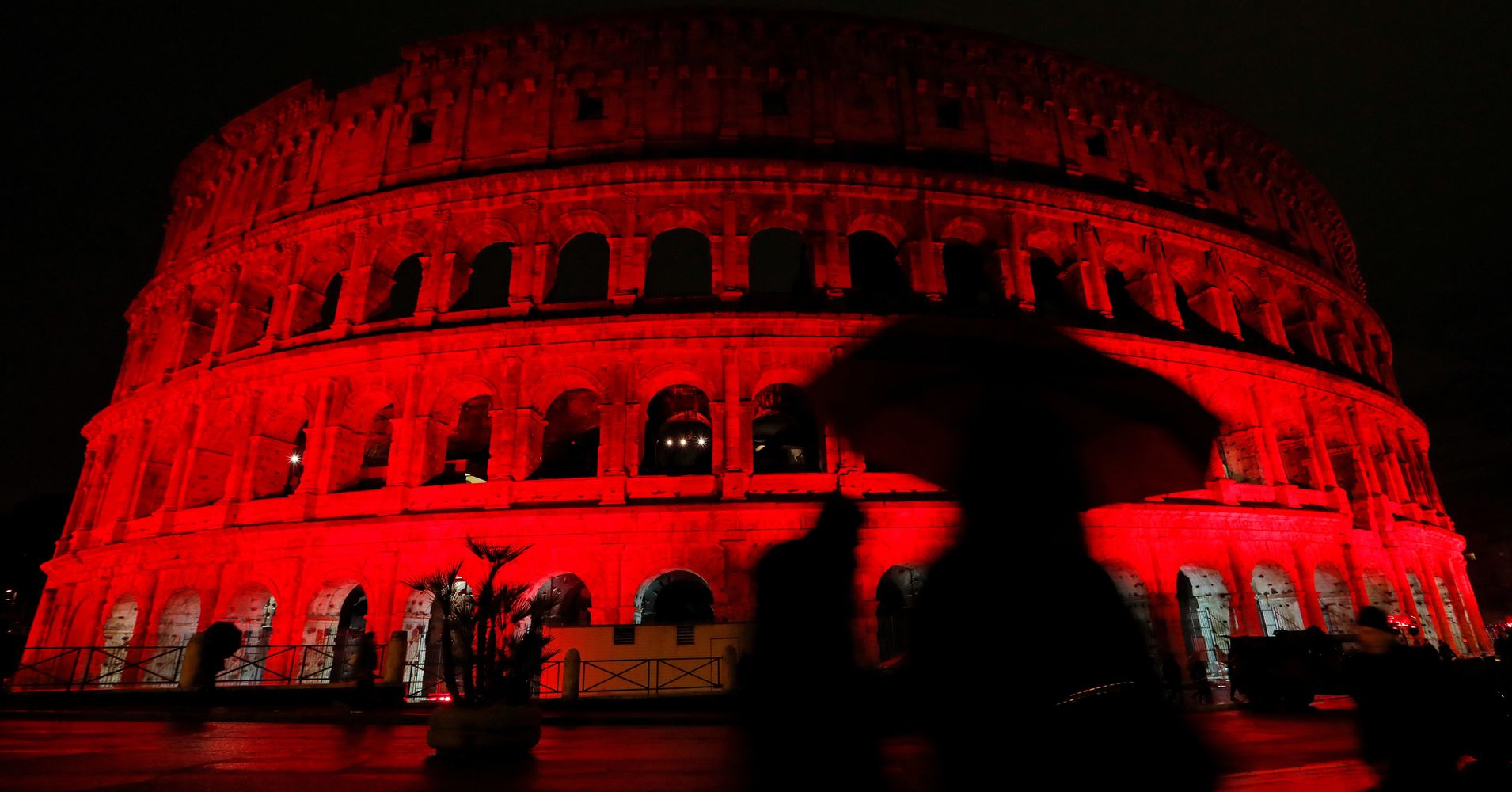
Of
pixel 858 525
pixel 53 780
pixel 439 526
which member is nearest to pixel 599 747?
pixel 53 780

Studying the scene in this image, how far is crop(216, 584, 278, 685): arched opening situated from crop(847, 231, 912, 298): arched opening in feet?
58.2

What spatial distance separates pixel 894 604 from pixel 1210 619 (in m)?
7.52

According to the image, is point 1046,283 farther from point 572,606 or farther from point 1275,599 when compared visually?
point 572,606

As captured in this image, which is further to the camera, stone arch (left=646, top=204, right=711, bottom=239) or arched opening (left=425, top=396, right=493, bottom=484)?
arched opening (left=425, top=396, right=493, bottom=484)

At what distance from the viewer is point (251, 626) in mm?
16969

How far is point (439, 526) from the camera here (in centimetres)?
1546

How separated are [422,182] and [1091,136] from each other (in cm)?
1945

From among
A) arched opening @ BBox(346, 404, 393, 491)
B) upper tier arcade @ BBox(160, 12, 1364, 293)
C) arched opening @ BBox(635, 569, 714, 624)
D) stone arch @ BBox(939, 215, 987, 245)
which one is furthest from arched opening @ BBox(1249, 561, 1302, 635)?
arched opening @ BBox(346, 404, 393, 491)

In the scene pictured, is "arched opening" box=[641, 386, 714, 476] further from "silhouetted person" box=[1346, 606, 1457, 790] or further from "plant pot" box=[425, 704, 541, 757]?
"silhouetted person" box=[1346, 606, 1457, 790]

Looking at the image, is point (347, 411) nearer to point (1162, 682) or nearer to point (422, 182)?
point (422, 182)

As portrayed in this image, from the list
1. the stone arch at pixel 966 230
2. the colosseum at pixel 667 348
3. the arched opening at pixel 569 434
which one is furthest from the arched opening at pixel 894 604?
the stone arch at pixel 966 230

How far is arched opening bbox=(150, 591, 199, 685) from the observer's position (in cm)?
1659

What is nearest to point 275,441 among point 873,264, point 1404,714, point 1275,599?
point 873,264

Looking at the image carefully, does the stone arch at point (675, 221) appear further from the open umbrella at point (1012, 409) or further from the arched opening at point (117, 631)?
the arched opening at point (117, 631)
